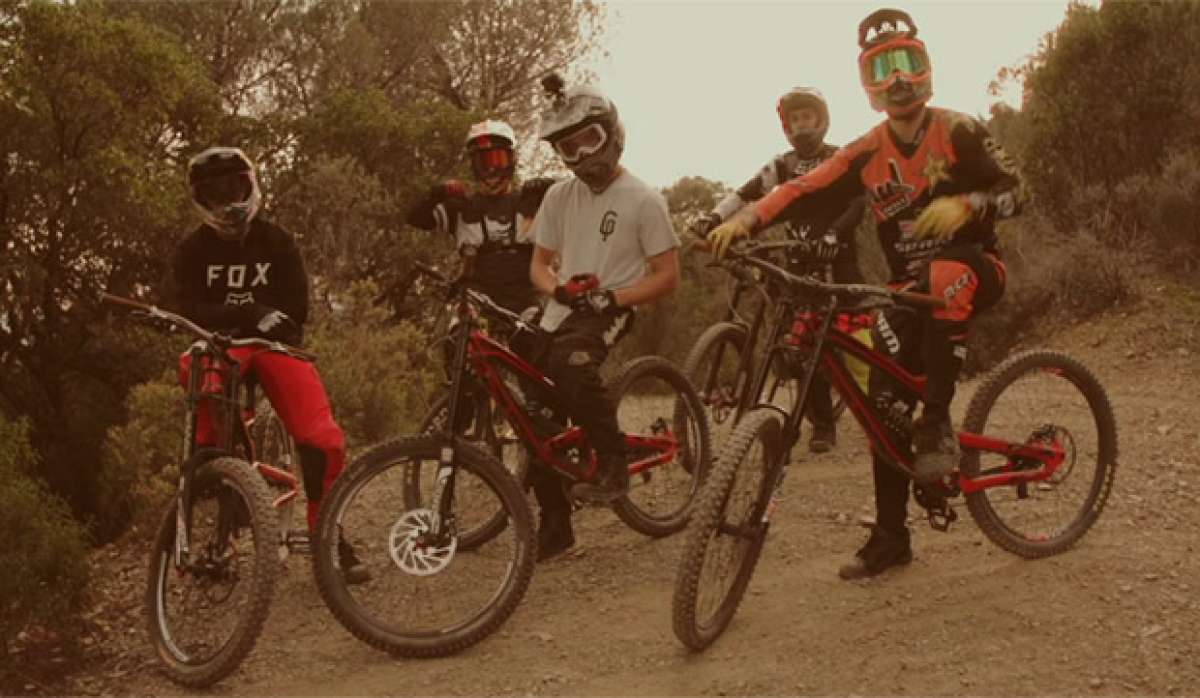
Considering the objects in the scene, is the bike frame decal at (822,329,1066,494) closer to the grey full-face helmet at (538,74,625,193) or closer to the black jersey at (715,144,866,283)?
the grey full-face helmet at (538,74,625,193)

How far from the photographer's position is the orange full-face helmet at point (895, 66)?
495cm

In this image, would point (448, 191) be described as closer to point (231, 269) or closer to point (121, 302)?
point (231, 269)

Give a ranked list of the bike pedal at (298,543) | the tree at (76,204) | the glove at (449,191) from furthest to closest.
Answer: the tree at (76,204) < the glove at (449,191) < the bike pedal at (298,543)

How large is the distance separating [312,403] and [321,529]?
2.87 feet

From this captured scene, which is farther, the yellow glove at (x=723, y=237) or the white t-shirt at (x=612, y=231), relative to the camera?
the white t-shirt at (x=612, y=231)

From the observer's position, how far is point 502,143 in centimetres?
654

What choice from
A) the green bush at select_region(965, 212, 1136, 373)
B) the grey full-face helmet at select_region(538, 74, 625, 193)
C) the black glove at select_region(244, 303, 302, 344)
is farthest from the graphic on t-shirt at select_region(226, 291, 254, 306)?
the green bush at select_region(965, 212, 1136, 373)

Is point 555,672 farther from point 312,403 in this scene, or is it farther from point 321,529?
point 312,403

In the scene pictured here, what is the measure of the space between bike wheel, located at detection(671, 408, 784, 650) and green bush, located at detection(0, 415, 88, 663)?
3.17m

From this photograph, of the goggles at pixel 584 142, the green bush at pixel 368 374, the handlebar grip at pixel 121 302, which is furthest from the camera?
the green bush at pixel 368 374

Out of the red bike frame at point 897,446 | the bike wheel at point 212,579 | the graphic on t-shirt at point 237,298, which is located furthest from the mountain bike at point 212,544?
the red bike frame at point 897,446

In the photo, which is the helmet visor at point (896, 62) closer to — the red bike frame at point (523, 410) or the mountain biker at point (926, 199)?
the mountain biker at point (926, 199)

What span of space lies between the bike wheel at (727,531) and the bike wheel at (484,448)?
939 millimetres

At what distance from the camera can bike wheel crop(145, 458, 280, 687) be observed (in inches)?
184
